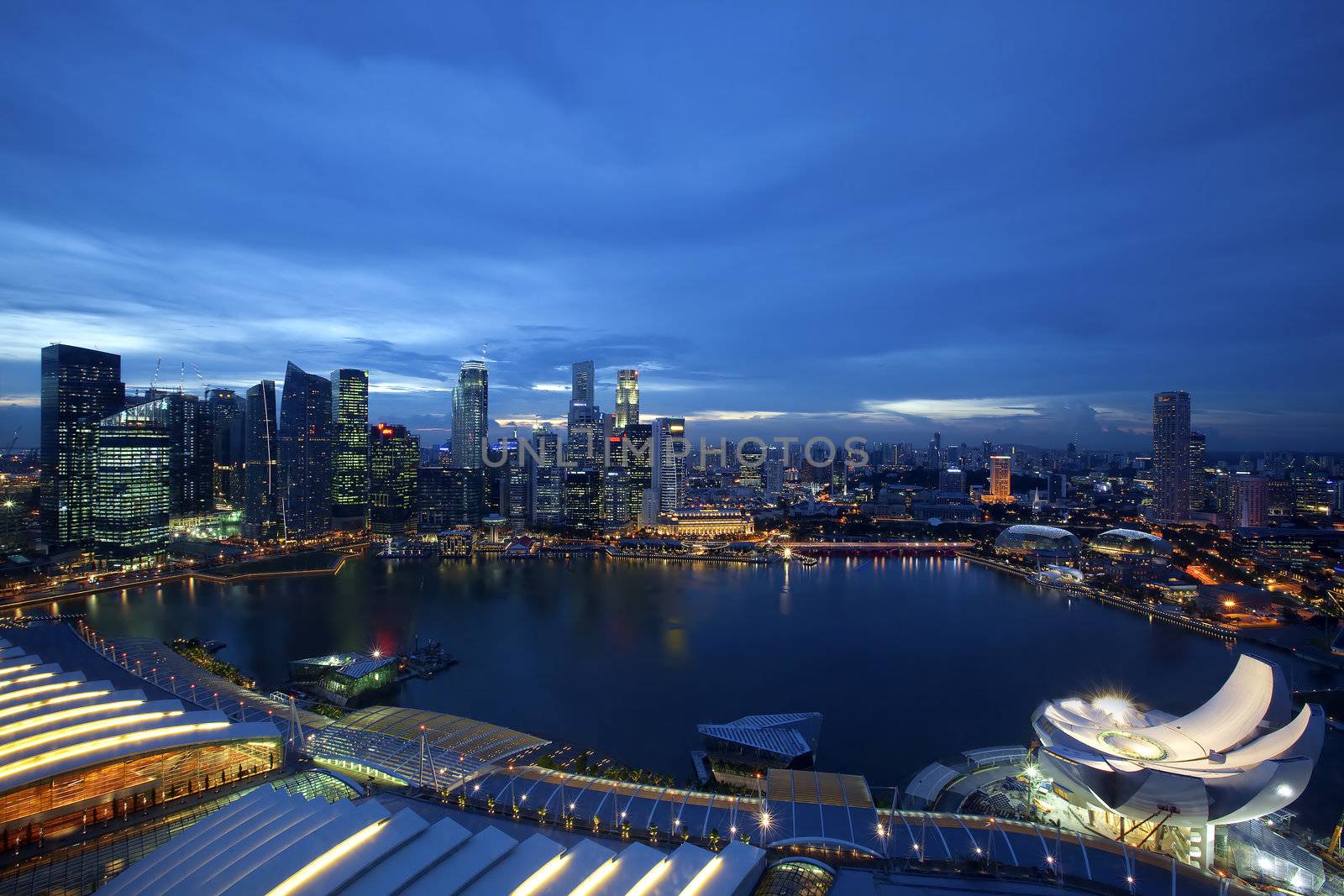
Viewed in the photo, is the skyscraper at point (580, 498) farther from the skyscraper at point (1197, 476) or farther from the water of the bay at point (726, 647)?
the skyscraper at point (1197, 476)

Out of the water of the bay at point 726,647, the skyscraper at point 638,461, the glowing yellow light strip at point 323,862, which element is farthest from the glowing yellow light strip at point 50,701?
the skyscraper at point 638,461

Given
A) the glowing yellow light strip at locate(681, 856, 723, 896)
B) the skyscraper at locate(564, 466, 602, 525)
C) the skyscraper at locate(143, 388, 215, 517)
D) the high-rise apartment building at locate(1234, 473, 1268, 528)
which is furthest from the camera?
the skyscraper at locate(564, 466, 602, 525)

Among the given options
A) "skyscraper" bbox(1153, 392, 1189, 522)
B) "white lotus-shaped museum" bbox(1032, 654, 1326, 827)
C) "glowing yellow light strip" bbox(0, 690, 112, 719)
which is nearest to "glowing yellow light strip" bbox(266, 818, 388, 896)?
"glowing yellow light strip" bbox(0, 690, 112, 719)

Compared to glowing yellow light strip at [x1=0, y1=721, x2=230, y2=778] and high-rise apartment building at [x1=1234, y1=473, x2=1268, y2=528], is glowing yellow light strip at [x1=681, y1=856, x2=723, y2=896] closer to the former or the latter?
glowing yellow light strip at [x1=0, y1=721, x2=230, y2=778]

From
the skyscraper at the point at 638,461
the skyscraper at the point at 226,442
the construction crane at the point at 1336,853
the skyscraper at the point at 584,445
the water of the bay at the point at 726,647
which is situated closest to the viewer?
the construction crane at the point at 1336,853

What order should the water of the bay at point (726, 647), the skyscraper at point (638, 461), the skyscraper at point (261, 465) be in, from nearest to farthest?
the water of the bay at point (726, 647), the skyscraper at point (261, 465), the skyscraper at point (638, 461)

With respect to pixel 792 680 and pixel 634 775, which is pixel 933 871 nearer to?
pixel 634 775

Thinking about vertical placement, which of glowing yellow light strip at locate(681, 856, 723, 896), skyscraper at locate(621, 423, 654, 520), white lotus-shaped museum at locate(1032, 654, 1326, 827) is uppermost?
skyscraper at locate(621, 423, 654, 520)
